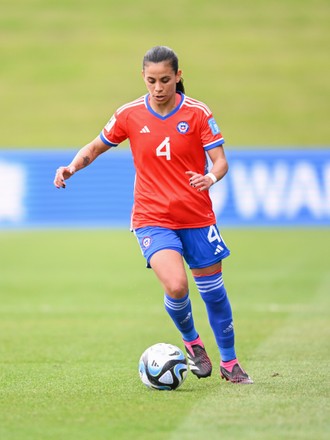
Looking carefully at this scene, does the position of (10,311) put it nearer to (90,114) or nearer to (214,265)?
(214,265)

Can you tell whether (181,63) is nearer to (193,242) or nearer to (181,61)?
(181,61)

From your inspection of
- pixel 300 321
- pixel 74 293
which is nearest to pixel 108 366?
pixel 300 321

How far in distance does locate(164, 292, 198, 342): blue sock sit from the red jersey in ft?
1.80

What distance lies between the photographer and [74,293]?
584 inches

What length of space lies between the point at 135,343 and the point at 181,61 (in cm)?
2411

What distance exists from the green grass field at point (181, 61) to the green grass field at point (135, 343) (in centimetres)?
983

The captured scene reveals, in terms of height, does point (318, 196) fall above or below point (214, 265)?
below

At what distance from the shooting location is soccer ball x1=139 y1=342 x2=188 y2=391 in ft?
24.5

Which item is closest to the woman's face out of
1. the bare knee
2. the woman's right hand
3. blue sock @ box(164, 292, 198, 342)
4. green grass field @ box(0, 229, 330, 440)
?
the woman's right hand

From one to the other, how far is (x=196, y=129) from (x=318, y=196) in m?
14.1

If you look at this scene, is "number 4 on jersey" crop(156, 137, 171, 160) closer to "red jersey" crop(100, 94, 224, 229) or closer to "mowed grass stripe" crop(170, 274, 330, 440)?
"red jersey" crop(100, 94, 224, 229)

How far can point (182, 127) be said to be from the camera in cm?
776

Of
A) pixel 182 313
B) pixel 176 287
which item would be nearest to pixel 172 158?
pixel 176 287

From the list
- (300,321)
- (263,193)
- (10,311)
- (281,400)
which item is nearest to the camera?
(281,400)
